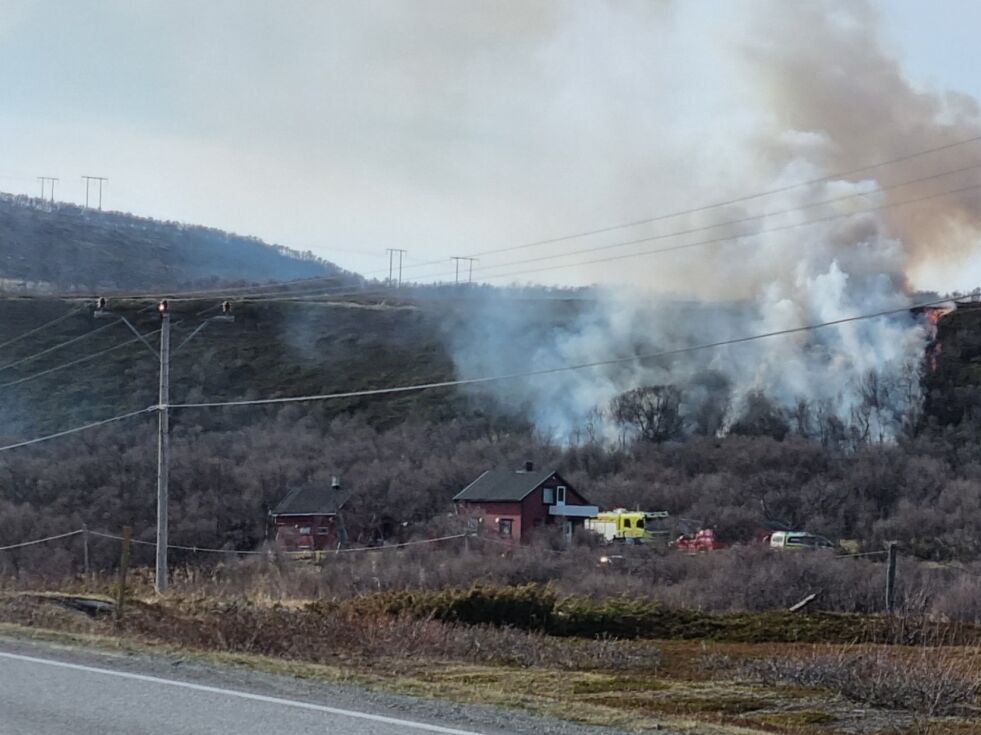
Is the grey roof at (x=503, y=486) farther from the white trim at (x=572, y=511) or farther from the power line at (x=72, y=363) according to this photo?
the power line at (x=72, y=363)

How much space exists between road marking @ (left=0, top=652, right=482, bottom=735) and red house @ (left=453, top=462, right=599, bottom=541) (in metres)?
40.3

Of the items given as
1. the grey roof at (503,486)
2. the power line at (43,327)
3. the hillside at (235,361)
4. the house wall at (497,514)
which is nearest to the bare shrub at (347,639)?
the house wall at (497,514)

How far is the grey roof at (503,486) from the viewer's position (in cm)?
5281

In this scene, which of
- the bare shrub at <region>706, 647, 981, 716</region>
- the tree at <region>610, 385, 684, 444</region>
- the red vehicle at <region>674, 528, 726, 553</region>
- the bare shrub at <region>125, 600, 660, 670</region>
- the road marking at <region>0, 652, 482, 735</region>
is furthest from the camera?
the tree at <region>610, 385, 684, 444</region>

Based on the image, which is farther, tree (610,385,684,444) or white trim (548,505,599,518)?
tree (610,385,684,444)

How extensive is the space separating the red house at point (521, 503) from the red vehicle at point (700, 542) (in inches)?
206

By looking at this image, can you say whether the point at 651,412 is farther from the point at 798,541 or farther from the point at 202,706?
the point at 202,706

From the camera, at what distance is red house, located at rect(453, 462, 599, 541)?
172 ft

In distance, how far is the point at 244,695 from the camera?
30.4 feet

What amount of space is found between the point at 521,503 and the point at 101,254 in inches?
4521

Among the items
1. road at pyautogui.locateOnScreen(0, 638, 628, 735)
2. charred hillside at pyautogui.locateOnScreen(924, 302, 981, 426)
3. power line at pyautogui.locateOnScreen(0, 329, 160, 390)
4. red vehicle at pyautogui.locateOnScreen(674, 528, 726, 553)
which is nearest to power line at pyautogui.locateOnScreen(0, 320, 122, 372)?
power line at pyautogui.locateOnScreen(0, 329, 160, 390)

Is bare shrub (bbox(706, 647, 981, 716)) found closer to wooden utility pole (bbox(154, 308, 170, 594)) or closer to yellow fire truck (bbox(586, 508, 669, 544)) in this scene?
wooden utility pole (bbox(154, 308, 170, 594))

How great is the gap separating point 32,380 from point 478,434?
3058 cm

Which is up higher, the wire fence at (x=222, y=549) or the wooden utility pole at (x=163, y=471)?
the wooden utility pole at (x=163, y=471)
